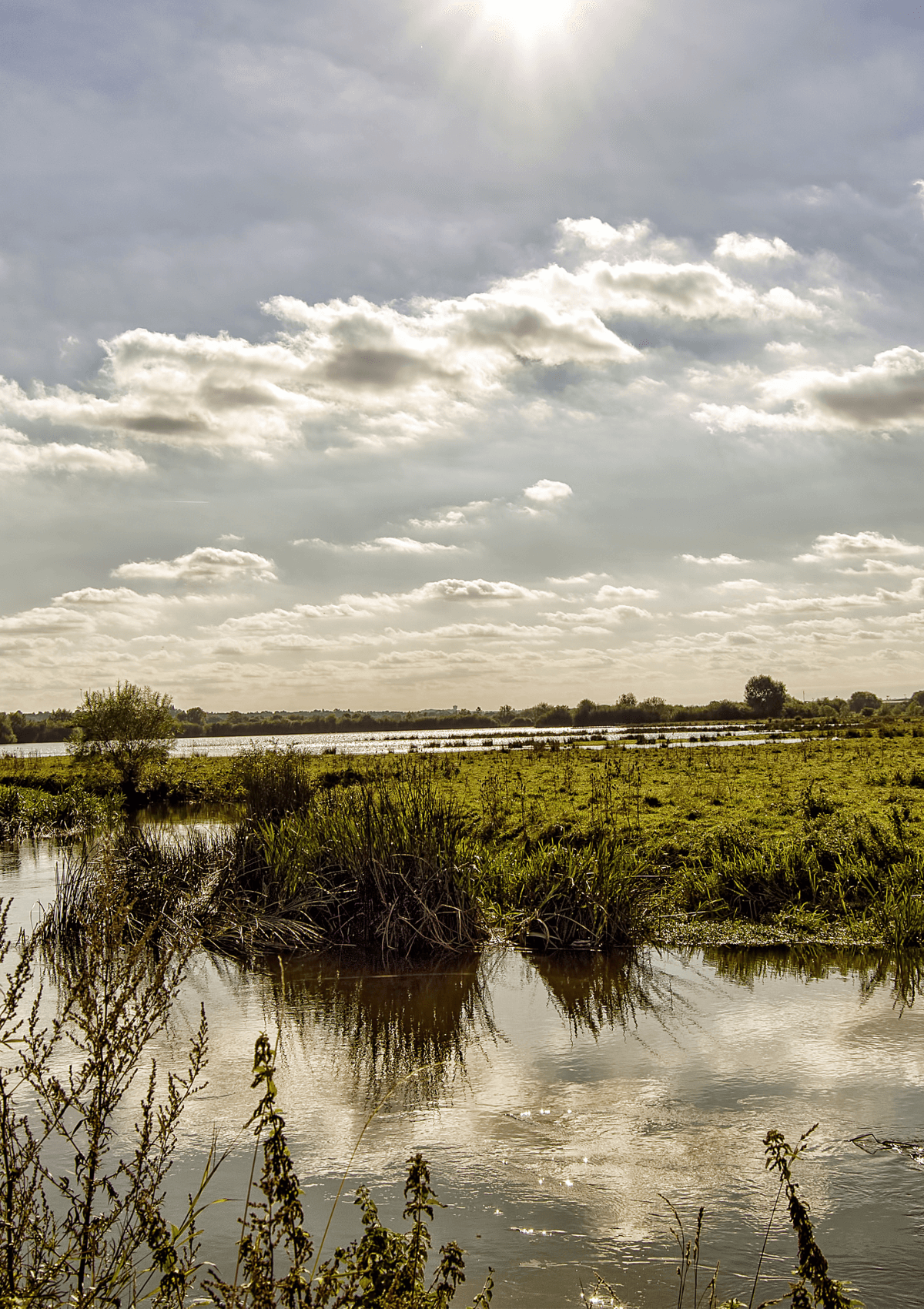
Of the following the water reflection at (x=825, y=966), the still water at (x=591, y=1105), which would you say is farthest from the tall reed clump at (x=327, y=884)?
the water reflection at (x=825, y=966)

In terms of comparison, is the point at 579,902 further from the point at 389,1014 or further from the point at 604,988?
the point at 389,1014

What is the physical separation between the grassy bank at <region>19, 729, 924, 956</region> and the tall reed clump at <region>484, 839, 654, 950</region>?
3 cm

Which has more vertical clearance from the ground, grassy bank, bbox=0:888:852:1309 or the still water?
grassy bank, bbox=0:888:852:1309

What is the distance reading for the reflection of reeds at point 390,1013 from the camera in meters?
8.58

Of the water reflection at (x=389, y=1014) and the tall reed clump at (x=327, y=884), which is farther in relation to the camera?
the tall reed clump at (x=327, y=884)

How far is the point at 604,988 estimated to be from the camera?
11594mm

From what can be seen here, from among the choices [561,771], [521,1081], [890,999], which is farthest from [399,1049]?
[561,771]

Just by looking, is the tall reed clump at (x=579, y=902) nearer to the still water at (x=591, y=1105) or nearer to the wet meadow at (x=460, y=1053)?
the wet meadow at (x=460, y=1053)

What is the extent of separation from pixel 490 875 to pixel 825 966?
17.8 feet

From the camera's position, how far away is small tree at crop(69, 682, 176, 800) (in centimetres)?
5234

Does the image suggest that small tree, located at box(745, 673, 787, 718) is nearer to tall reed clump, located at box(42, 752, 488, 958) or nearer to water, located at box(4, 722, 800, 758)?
water, located at box(4, 722, 800, 758)

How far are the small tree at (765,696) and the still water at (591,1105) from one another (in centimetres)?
16649

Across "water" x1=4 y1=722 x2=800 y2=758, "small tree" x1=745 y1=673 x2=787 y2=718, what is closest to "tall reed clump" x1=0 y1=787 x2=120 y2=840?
"water" x1=4 y1=722 x2=800 y2=758

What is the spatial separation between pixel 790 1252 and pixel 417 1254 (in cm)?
305
